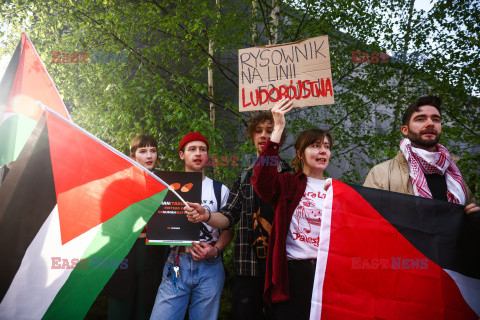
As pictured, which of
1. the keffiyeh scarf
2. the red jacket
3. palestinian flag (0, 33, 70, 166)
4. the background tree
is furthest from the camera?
the background tree

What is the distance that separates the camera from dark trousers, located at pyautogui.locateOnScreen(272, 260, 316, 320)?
6.21 feet

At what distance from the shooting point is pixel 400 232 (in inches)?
70.3

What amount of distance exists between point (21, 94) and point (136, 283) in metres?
1.81

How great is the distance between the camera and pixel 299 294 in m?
1.91

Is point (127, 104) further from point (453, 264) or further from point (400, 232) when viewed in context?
point (453, 264)

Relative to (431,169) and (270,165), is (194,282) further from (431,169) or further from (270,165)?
(431,169)

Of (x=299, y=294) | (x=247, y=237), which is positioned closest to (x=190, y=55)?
(x=247, y=237)

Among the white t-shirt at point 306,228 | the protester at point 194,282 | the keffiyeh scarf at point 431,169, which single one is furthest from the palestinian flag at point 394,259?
the protester at point 194,282

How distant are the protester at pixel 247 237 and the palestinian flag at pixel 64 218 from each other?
1.66 feet

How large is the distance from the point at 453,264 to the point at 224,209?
1.60m

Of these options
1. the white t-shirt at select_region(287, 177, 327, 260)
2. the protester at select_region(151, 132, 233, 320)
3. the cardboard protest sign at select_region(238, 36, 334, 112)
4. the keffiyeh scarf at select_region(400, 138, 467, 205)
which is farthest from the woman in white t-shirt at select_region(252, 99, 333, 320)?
the keffiyeh scarf at select_region(400, 138, 467, 205)

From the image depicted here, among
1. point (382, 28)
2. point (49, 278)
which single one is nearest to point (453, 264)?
point (49, 278)

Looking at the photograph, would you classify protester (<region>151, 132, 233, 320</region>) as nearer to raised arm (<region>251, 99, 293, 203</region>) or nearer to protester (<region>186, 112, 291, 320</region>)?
protester (<region>186, 112, 291, 320</region>)

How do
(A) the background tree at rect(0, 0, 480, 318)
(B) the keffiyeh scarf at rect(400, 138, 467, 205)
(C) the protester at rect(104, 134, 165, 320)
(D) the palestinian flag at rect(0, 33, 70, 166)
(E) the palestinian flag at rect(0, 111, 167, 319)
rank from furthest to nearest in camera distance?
(A) the background tree at rect(0, 0, 480, 318)
(C) the protester at rect(104, 134, 165, 320)
(B) the keffiyeh scarf at rect(400, 138, 467, 205)
(D) the palestinian flag at rect(0, 33, 70, 166)
(E) the palestinian flag at rect(0, 111, 167, 319)
